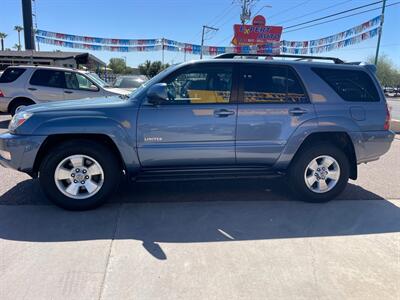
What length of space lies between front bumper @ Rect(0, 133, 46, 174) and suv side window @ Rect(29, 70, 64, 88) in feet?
23.2

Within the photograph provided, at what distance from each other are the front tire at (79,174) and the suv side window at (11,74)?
7.59 m

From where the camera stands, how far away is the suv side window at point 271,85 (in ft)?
15.0

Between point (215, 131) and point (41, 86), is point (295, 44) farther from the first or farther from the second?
point (215, 131)

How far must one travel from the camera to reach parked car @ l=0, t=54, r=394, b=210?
13.9ft

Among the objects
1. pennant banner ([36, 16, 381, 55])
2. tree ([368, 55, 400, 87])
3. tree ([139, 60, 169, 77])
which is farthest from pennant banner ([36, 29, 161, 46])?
tree ([368, 55, 400, 87])

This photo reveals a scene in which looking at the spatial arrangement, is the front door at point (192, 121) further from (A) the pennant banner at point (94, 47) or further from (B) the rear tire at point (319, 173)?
(A) the pennant banner at point (94, 47)

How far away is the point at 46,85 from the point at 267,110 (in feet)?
27.2

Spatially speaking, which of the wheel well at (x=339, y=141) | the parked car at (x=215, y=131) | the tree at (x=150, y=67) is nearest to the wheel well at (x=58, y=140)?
the parked car at (x=215, y=131)

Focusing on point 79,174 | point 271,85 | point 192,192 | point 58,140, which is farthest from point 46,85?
point 271,85

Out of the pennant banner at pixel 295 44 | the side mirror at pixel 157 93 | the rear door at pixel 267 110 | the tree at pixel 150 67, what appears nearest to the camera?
the side mirror at pixel 157 93

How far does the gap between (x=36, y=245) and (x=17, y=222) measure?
662mm

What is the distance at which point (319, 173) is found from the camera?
15.8ft

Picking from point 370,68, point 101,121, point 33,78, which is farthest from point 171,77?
point 33,78

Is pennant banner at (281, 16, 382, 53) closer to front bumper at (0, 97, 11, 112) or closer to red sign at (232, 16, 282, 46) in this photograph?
red sign at (232, 16, 282, 46)
